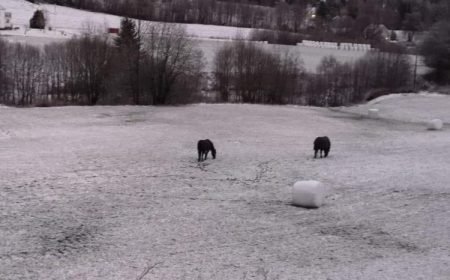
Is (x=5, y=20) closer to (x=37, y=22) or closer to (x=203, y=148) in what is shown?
(x=37, y=22)

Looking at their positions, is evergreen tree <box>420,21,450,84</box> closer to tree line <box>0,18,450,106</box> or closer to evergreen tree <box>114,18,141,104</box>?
tree line <box>0,18,450,106</box>

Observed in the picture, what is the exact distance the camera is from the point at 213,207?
1770 centimetres

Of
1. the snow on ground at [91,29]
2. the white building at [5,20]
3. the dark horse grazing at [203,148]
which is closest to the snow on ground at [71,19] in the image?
A: the snow on ground at [91,29]

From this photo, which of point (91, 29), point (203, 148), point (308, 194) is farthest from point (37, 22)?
point (308, 194)

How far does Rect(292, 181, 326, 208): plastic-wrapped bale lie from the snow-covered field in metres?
0.30

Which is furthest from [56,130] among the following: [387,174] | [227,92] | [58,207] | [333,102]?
[333,102]

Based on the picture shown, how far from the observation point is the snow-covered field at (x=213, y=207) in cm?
1283

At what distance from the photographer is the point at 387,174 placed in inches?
918

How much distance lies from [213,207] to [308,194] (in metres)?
3.12

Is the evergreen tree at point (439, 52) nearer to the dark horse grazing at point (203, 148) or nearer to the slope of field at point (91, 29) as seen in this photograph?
the slope of field at point (91, 29)

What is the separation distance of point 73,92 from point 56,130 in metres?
26.0

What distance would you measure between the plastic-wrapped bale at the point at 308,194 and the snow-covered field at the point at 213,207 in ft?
0.99

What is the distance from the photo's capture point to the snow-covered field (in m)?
12.8

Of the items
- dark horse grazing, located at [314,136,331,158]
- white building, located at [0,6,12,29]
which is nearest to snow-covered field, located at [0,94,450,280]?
dark horse grazing, located at [314,136,331,158]
